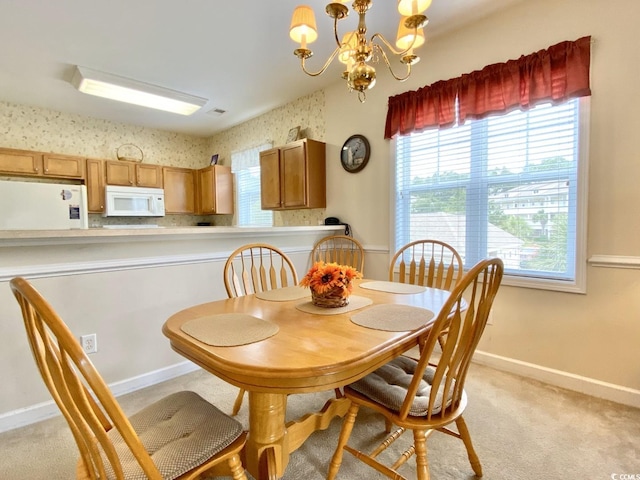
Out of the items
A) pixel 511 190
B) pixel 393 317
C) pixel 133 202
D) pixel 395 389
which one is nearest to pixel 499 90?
pixel 511 190

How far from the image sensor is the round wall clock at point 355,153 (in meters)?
3.14

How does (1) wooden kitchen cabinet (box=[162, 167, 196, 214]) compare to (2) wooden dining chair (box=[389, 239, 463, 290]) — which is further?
(1) wooden kitchen cabinet (box=[162, 167, 196, 214])

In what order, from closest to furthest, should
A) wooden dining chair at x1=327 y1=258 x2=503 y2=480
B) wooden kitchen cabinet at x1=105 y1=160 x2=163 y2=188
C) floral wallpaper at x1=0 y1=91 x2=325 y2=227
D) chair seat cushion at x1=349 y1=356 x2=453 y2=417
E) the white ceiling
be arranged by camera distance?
wooden dining chair at x1=327 y1=258 x2=503 y2=480 → chair seat cushion at x1=349 y1=356 x2=453 y2=417 → the white ceiling → floral wallpaper at x1=0 y1=91 x2=325 y2=227 → wooden kitchen cabinet at x1=105 y1=160 x2=163 y2=188

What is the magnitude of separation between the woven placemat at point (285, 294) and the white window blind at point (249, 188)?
9.06 feet

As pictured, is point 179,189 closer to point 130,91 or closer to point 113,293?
Result: point 130,91

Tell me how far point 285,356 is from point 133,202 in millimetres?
4265

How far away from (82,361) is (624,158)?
2.66 m

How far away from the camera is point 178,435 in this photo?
0.98 m

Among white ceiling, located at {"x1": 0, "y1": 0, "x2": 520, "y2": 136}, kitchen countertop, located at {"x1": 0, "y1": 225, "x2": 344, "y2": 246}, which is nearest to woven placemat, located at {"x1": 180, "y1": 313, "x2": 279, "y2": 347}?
kitchen countertop, located at {"x1": 0, "y1": 225, "x2": 344, "y2": 246}

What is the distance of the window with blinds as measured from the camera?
6.72 ft

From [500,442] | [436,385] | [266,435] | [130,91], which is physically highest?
[130,91]

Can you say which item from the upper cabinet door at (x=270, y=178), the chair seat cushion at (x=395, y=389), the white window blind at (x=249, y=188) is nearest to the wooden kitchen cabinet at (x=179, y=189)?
the white window blind at (x=249, y=188)

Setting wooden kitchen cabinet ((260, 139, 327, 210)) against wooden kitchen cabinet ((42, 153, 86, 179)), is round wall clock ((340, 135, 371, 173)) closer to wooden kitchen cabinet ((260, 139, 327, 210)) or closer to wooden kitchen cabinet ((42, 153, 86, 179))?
wooden kitchen cabinet ((260, 139, 327, 210))

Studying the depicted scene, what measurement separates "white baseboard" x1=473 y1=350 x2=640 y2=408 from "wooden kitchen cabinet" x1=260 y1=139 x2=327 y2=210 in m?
2.16
